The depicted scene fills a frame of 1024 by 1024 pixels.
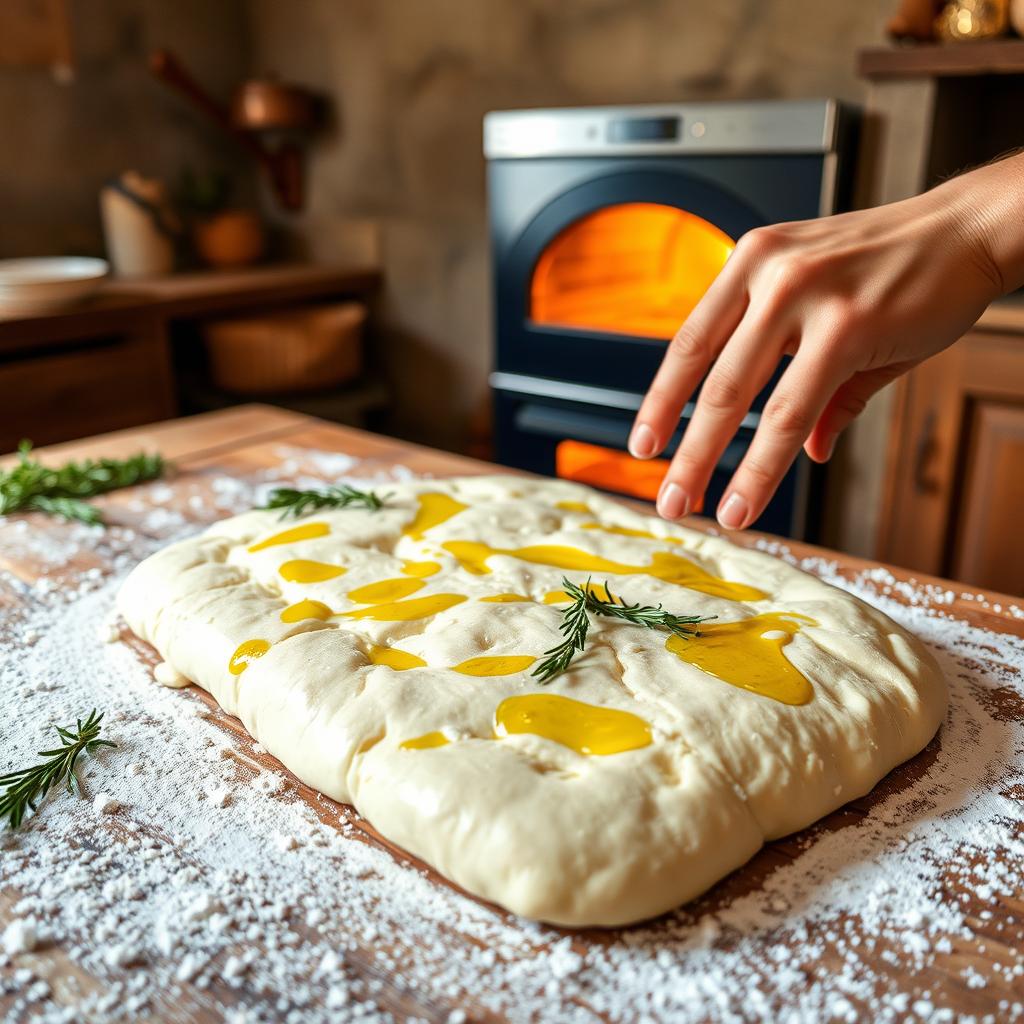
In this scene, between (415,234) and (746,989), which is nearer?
(746,989)

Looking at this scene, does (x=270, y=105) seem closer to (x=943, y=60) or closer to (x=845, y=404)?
(x=943, y=60)

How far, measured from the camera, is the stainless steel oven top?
1.97 meters

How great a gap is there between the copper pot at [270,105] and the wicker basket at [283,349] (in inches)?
25.7

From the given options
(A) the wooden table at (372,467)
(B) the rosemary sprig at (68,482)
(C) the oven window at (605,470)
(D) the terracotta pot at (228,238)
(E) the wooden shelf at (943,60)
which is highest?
(E) the wooden shelf at (943,60)

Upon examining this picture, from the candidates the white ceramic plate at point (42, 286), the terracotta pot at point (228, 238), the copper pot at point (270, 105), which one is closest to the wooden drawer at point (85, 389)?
the white ceramic plate at point (42, 286)

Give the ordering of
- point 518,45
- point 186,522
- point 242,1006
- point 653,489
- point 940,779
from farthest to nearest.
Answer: point 518,45 < point 653,489 < point 186,522 < point 940,779 < point 242,1006

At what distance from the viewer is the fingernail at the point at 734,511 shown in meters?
0.93

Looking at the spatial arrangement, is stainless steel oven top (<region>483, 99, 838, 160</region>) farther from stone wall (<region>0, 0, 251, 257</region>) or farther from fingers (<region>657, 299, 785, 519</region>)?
stone wall (<region>0, 0, 251, 257</region>)

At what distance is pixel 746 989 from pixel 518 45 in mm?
2737

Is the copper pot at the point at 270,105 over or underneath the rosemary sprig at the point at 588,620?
over

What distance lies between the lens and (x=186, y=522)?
1430 mm

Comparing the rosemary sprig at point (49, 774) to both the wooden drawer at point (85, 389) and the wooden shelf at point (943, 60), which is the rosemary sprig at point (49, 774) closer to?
the wooden drawer at point (85, 389)

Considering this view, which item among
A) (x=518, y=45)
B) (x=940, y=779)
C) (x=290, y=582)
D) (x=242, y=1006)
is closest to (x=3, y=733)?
(x=290, y=582)

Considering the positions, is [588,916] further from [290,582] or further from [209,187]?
[209,187]
